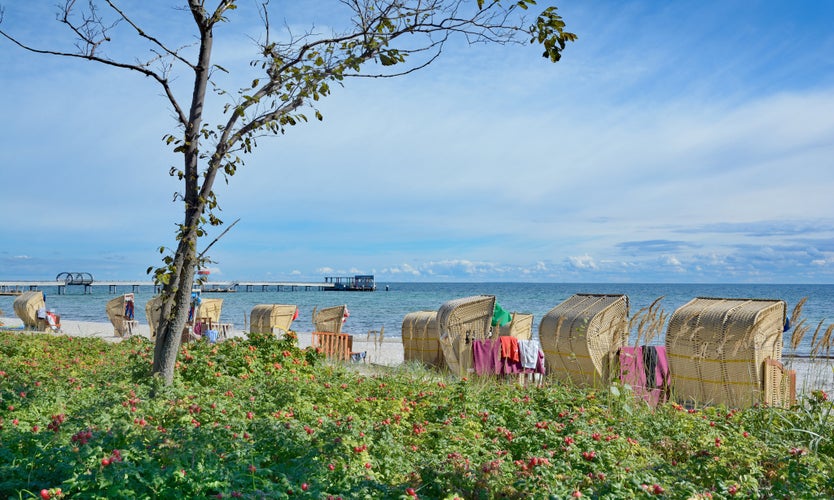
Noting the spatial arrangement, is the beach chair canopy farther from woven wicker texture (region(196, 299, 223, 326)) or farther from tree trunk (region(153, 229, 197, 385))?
tree trunk (region(153, 229, 197, 385))

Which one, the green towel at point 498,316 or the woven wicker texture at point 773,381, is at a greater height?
the green towel at point 498,316

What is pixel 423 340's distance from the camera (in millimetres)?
11258

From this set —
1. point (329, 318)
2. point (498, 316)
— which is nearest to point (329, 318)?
point (329, 318)

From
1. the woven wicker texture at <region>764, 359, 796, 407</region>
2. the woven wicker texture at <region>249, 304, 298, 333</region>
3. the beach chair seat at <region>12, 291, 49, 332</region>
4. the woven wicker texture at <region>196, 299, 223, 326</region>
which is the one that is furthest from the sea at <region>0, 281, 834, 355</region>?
the beach chair seat at <region>12, 291, 49, 332</region>

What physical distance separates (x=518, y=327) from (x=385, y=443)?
28.8ft

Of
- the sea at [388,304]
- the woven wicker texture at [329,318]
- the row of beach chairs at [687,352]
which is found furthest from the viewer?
the sea at [388,304]

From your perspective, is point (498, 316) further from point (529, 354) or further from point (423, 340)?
point (529, 354)

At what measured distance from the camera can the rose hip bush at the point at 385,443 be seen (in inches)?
107

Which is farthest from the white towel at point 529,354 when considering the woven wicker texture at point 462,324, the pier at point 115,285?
the pier at point 115,285

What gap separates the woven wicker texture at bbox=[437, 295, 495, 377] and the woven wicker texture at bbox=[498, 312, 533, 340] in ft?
5.32

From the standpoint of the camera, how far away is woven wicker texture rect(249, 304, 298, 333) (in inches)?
568

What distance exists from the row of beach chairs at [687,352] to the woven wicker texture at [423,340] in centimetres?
319

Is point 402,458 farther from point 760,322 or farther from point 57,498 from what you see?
point 760,322

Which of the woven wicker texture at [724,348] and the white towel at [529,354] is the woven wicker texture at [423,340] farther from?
the woven wicker texture at [724,348]
